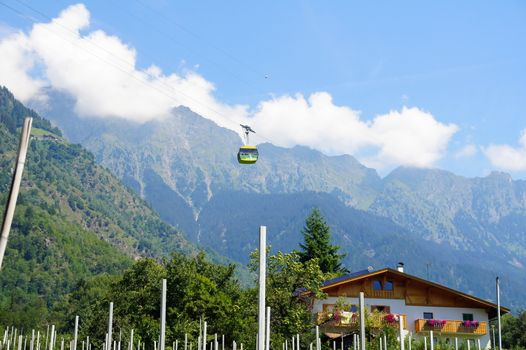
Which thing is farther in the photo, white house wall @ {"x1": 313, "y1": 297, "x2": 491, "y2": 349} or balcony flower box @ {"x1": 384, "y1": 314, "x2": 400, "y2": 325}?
white house wall @ {"x1": 313, "y1": 297, "x2": 491, "y2": 349}

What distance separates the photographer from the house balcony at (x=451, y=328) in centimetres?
5856

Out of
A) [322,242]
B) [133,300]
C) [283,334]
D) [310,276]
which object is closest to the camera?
[283,334]

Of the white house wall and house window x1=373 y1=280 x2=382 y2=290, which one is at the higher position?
house window x1=373 y1=280 x2=382 y2=290

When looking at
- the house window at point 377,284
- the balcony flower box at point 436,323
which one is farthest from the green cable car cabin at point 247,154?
the balcony flower box at point 436,323

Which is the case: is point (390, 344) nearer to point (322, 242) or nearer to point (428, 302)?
point (428, 302)

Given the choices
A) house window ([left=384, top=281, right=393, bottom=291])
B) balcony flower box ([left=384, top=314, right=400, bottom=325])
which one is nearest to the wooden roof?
house window ([left=384, top=281, right=393, bottom=291])

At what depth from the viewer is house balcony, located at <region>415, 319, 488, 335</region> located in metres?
58.6

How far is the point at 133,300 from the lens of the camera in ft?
227

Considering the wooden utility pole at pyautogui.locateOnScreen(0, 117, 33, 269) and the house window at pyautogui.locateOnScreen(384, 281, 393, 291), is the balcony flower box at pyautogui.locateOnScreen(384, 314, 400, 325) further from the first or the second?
the wooden utility pole at pyautogui.locateOnScreen(0, 117, 33, 269)

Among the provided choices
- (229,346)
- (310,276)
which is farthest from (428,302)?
(229,346)

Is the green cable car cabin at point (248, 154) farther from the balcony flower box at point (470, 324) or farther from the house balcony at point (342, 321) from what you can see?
the balcony flower box at point (470, 324)

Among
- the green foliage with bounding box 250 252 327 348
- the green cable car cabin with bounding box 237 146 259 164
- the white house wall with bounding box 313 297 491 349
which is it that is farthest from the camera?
the white house wall with bounding box 313 297 491 349

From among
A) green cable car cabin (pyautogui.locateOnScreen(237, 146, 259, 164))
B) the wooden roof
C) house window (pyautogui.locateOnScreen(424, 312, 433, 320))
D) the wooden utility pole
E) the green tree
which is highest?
the green tree

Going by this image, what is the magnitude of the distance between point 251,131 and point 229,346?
30.7 meters
